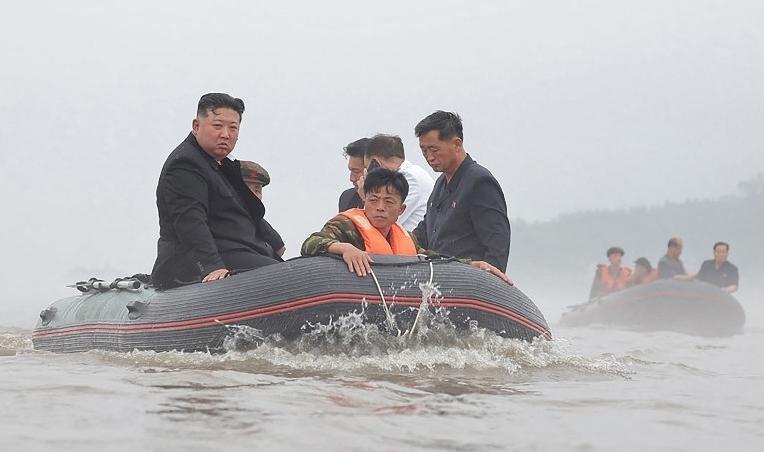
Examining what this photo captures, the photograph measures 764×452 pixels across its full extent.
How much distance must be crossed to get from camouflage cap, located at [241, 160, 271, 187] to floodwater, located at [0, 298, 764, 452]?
5.36 feet

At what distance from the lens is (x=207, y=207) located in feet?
19.4

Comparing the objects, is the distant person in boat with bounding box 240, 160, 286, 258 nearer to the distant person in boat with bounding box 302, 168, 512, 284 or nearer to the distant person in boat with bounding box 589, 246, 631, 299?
the distant person in boat with bounding box 302, 168, 512, 284

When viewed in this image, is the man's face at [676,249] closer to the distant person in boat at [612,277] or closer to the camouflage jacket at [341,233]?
the distant person in boat at [612,277]

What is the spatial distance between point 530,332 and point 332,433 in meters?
2.74

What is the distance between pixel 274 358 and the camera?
511 centimetres

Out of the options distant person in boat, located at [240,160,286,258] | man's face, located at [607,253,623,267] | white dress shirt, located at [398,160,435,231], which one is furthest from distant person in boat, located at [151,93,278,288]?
man's face, located at [607,253,623,267]

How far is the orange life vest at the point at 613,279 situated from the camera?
18656 mm

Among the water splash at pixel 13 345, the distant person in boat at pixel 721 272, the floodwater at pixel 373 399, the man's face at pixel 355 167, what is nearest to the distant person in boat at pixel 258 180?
the man's face at pixel 355 167

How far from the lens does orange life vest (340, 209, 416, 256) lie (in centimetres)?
563

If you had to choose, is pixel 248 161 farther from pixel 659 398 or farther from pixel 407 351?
pixel 659 398

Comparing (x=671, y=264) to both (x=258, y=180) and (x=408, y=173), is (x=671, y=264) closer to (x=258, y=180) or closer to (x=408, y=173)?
(x=408, y=173)

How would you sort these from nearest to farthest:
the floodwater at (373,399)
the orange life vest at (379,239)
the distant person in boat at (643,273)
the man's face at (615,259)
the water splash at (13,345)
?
the floodwater at (373,399) < the orange life vest at (379,239) < the water splash at (13,345) < the distant person in boat at (643,273) < the man's face at (615,259)

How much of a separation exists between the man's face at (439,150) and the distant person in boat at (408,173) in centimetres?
37

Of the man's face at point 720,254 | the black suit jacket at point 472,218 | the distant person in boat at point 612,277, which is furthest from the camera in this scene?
the distant person in boat at point 612,277
